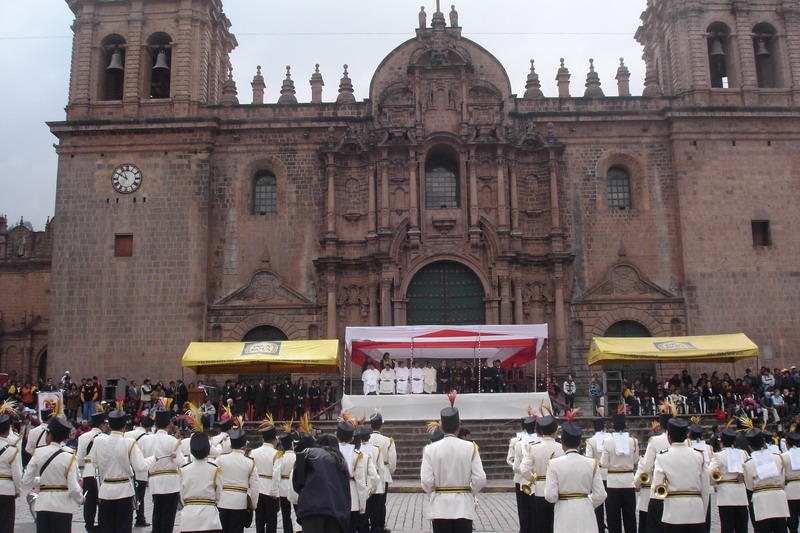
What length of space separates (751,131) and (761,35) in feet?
15.3

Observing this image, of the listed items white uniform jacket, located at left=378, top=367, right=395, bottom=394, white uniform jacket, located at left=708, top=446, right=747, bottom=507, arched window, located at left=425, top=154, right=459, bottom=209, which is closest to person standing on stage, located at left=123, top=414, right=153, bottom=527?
white uniform jacket, located at left=708, top=446, right=747, bottom=507

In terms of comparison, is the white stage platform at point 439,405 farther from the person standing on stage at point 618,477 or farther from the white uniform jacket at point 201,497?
the white uniform jacket at point 201,497

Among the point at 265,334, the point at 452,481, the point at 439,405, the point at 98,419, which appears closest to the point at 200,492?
the point at 98,419

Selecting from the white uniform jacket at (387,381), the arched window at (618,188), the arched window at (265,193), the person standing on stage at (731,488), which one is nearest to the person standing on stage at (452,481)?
the person standing on stage at (731,488)

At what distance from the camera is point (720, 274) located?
29.7m

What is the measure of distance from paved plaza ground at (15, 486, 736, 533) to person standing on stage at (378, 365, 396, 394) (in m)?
7.01

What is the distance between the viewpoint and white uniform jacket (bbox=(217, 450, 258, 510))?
10703mm

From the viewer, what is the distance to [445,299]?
30.2 m

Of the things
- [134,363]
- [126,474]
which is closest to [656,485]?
[126,474]

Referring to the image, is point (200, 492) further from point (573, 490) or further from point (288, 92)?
point (288, 92)

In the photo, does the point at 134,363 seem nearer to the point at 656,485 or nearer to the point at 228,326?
the point at 228,326

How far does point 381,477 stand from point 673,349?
48.7 ft

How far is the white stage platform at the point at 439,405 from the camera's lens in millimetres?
22562

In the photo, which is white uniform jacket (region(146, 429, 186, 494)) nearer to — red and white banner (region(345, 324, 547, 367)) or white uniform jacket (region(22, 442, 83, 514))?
white uniform jacket (region(22, 442, 83, 514))
